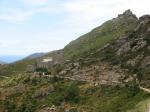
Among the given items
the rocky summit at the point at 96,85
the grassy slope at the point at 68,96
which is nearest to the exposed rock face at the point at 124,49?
the rocky summit at the point at 96,85

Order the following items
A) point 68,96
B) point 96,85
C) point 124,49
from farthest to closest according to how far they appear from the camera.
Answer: point 124,49
point 96,85
point 68,96

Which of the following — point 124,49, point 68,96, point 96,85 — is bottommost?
point 68,96

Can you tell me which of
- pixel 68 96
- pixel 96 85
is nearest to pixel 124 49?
pixel 96 85

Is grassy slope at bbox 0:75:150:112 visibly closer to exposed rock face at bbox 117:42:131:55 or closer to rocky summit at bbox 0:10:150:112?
rocky summit at bbox 0:10:150:112

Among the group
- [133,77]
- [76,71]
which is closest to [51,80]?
[76,71]

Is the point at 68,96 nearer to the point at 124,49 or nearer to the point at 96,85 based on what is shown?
the point at 96,85

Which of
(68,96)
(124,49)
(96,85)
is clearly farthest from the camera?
(124,49)

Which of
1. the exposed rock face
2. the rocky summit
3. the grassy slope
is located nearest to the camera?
the grassy slope

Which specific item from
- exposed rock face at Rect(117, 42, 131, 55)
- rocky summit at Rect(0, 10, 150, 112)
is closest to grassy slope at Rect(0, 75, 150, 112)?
rocky summit at Rect(0, 10, 150, 112)

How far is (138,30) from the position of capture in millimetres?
190625

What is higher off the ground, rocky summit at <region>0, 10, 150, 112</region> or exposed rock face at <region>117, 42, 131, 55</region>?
exposed rock face at <region>117, 42, 131, 55</region>

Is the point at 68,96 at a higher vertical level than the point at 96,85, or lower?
lower

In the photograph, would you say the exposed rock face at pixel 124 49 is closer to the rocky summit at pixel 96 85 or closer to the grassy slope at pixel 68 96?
the rocky summit at pixel 96 85

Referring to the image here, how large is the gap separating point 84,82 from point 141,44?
3021 cm
